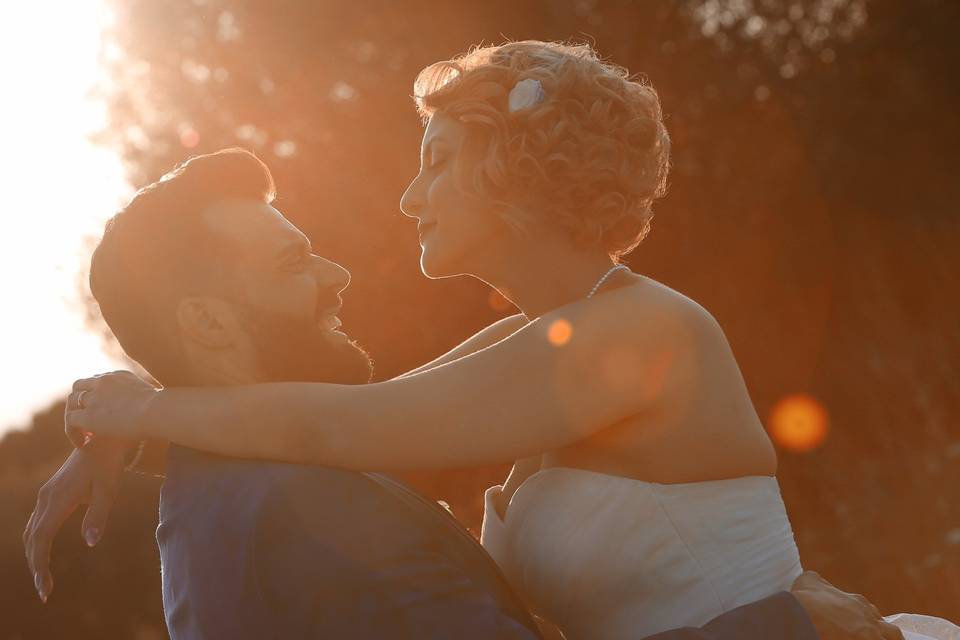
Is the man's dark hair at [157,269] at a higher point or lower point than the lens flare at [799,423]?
higher

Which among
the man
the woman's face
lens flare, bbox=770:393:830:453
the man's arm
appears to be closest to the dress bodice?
the man

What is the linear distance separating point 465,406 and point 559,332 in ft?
1.09

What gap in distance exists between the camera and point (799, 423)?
15125mm

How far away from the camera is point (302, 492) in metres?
2.72

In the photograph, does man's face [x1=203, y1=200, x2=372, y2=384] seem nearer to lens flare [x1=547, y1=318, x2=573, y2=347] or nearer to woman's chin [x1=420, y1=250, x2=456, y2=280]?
woman's chin [x1=420, y1=250, x2=456, y2=280]

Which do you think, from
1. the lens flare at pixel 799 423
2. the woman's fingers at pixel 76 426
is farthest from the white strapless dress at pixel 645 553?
the lens flare at pixel 799 423

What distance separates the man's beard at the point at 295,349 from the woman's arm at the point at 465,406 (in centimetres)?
39

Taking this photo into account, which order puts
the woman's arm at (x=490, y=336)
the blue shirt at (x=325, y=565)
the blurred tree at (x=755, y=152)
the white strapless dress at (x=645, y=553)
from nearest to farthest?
1. the blue shirt at (x=325, y=565)
2. the white strapless dress at (x=645, y=553)
3. the woman's arm at (x=490, y=336)
4. the blurred tree at (x=755, y=152)

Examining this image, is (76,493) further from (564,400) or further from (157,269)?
(564,400)

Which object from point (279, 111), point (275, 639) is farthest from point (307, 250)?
point (279, 111)

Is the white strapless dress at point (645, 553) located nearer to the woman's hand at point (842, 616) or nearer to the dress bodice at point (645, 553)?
the dress bodice at point (645, 553)

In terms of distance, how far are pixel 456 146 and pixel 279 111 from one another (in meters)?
12.2

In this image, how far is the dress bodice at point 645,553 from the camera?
9.70 feet

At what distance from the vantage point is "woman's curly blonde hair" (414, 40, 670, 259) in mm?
3334
